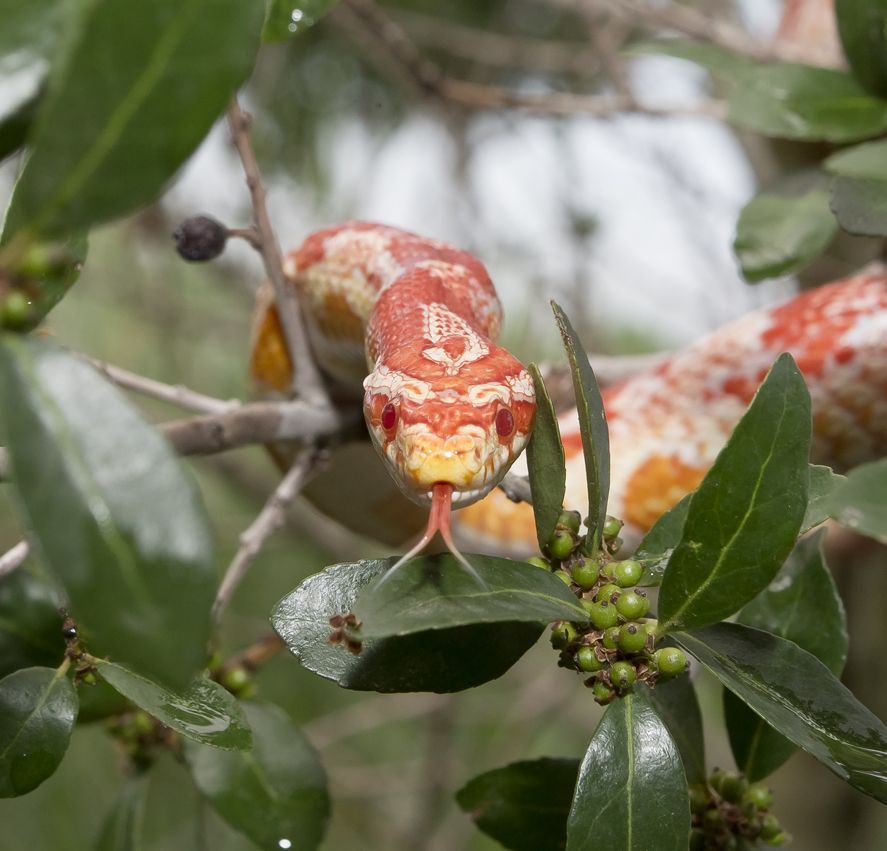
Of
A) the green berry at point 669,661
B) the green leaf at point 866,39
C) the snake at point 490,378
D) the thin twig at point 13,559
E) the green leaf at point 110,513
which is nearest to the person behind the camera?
the green leaf at point 110,513

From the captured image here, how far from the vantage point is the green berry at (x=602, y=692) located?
0.63 metres

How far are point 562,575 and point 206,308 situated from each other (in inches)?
146

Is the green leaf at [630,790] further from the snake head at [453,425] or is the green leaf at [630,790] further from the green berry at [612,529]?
the snake head at [453,425]

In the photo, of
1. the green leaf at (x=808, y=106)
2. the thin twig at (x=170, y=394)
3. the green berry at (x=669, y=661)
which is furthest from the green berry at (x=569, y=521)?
the green leaf at (x=808, y=106)

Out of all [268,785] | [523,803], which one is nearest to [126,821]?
[268,785]

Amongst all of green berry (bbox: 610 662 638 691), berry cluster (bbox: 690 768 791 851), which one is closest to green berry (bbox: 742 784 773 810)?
berry cluster (bbox: 690 768 791 851)

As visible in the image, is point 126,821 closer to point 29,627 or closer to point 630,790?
point 29,627

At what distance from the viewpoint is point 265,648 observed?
105 centimetres

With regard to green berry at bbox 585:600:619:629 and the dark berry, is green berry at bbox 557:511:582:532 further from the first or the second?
the dark berry

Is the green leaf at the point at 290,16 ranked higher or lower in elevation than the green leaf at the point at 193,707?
higher

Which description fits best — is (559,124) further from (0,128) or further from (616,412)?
(0,128)

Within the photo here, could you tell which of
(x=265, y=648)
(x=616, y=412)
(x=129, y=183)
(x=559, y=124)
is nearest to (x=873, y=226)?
(x=129, y=183)

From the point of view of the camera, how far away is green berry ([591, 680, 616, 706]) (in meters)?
0.63

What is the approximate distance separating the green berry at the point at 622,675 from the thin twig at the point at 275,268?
0.61 m
